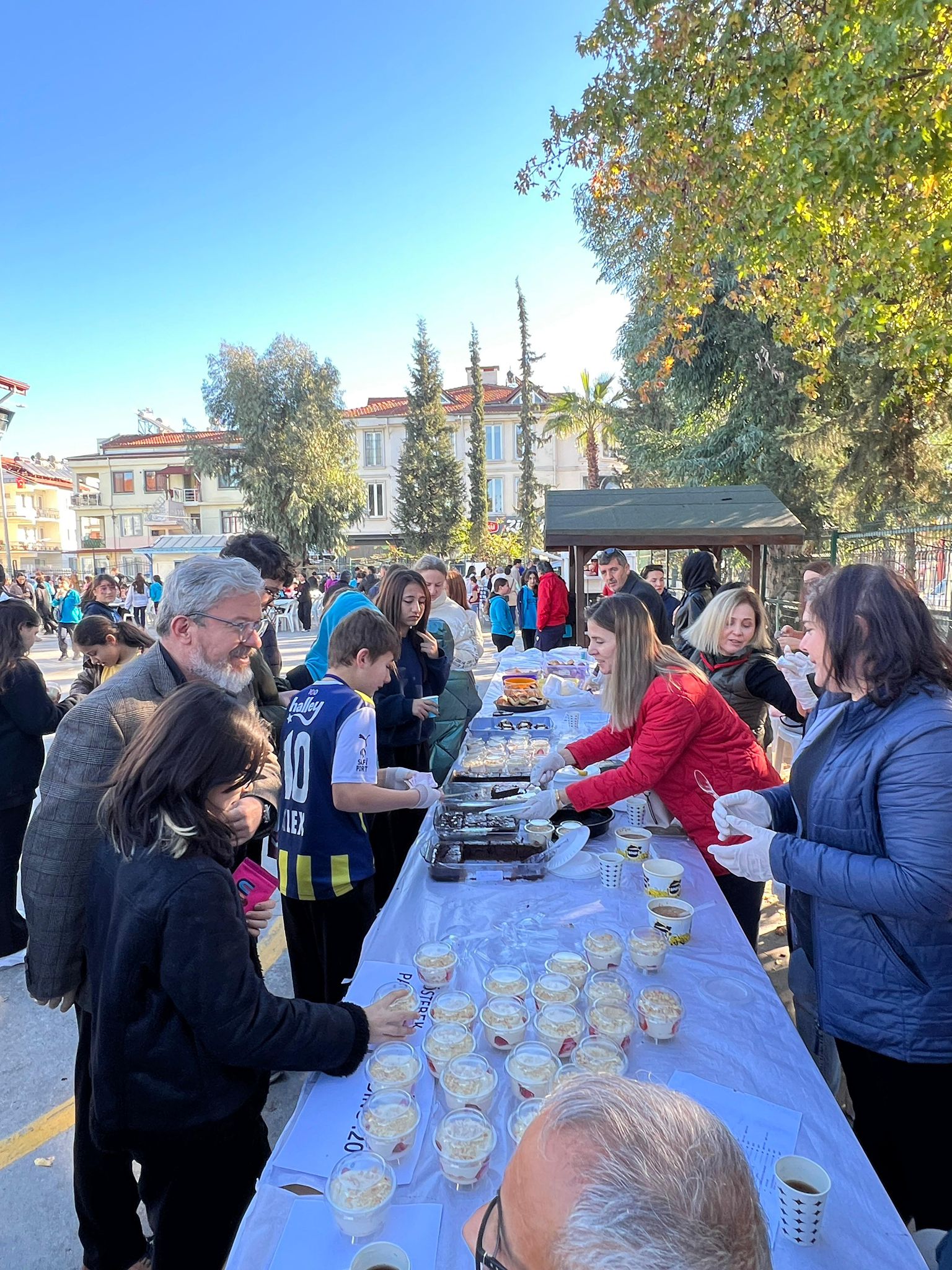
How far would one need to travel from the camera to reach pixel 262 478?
1121 inches

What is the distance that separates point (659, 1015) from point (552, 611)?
9.06 m

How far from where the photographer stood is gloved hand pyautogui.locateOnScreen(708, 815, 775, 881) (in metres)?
2.10

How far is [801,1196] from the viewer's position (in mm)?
1190

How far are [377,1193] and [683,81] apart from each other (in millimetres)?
6917

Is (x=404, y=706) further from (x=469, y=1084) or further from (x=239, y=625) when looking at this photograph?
(x=469, y=1084)

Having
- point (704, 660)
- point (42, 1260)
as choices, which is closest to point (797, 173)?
point (704, 660)

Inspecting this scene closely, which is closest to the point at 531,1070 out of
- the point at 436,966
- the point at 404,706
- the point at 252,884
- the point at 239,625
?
the point at 436,966

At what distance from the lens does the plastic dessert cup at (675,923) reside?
2154 mm

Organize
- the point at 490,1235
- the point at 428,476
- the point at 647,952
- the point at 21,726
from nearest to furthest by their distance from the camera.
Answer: the point at 490,1235 → the point at 647,952 → the point at 21,726 → the point at 428,476

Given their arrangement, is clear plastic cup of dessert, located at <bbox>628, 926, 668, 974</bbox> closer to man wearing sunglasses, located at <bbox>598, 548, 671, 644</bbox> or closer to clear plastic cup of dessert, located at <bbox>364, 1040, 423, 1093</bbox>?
clear plastic cup of dessert, located at <bbox>364, 1040, 423, 1093</bbox>

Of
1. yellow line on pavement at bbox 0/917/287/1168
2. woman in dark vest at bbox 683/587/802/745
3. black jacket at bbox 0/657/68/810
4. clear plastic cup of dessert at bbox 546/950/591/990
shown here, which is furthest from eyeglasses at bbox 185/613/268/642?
woman in dark vest at bbox 683/587/802/745

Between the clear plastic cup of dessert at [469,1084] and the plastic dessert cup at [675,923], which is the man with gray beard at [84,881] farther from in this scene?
the plastic dessert cup at [675,923]

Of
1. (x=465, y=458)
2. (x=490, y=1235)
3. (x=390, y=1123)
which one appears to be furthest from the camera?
(x=465, y=458)

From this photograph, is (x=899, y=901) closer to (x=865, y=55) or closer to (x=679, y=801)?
(x=679, y=801)
